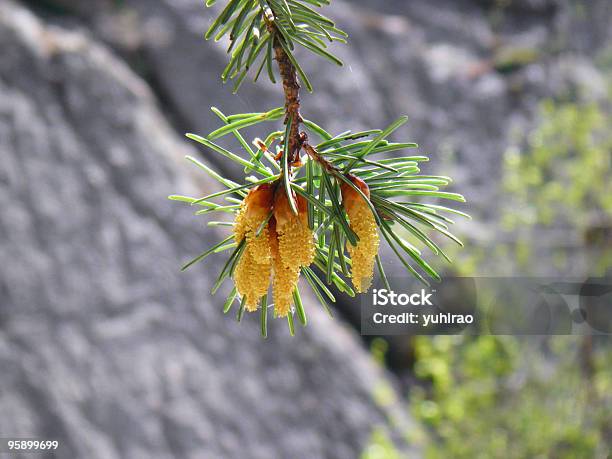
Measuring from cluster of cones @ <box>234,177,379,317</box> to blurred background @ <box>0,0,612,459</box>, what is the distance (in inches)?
25.4

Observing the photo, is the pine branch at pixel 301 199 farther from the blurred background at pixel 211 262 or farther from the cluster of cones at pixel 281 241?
the blurred background at pixel 211 262

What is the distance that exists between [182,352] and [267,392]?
0.46ft

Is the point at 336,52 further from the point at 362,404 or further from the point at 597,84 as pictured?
the point at 362,404

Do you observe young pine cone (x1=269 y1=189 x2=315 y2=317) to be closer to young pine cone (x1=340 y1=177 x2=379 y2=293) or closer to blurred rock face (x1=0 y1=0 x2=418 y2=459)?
young pine cone (x1=340 y1=177 x2=379 y2=293)

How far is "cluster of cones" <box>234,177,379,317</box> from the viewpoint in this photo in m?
0.17

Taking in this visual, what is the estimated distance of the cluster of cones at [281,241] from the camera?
0.57ft

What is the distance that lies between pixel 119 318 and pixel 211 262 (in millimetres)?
159

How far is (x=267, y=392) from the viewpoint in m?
0.96

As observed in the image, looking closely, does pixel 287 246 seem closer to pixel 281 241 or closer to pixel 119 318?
pixel 281 241

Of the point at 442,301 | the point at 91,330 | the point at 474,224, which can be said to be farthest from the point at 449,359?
the point at 91,330

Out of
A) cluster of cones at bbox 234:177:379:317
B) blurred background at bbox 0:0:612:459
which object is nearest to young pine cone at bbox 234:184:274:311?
cluster of cones at bbox 234:177:379:317

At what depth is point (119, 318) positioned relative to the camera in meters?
0.94

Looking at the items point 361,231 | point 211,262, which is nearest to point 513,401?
point 211,262

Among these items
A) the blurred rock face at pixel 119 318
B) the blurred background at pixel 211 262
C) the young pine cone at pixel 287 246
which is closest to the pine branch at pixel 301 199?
the young pine cone at pixel 287 246
